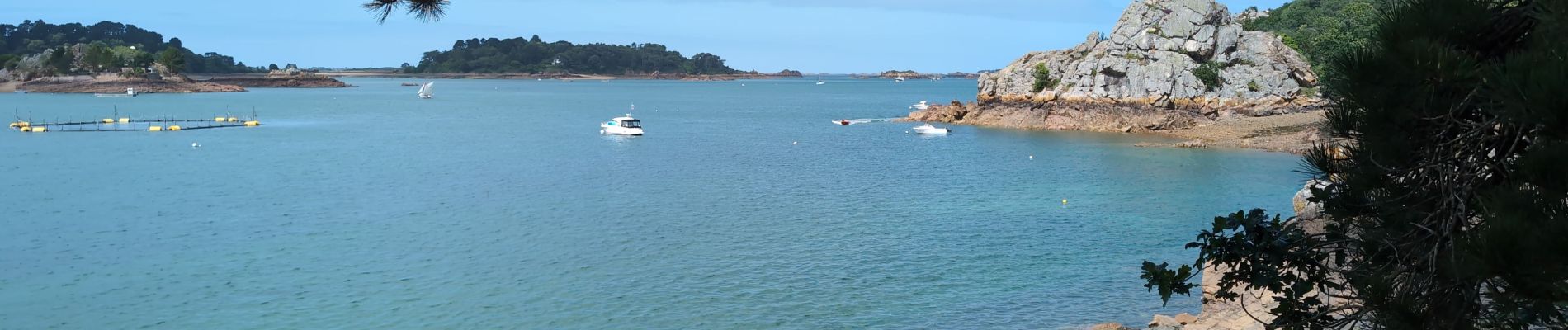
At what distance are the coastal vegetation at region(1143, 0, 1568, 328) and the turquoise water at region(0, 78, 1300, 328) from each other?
10960mm

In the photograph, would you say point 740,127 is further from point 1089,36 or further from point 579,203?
point 579,203

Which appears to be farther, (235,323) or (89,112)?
(89,112)

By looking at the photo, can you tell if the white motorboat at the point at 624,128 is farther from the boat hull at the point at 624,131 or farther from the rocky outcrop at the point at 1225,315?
the rocky outcrop at the point at 1225,315

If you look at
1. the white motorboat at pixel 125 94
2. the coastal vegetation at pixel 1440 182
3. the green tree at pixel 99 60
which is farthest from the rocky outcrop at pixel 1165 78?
the green tree at pixel 99 60

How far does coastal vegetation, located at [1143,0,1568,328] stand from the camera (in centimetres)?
566

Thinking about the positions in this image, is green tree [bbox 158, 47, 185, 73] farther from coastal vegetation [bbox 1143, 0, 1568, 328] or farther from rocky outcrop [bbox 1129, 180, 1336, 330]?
coastal vegetation [bbox 1143, 0, 1568, 328]

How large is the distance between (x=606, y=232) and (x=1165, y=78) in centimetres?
4680

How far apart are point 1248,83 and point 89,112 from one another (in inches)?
3542

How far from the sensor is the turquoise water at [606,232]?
1970 centimetres

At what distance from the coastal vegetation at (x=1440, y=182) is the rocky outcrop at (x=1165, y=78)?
59.5 metres

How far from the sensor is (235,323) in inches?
739

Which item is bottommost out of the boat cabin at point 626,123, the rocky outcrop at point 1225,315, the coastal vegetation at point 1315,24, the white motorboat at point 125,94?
the white motorboat at point 125,94

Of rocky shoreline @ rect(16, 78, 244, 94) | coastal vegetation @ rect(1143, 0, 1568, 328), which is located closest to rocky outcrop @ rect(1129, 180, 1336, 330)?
coastal vegetation @ rect(1143, 0, 1568, 328)

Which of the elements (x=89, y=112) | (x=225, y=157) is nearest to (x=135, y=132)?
(x=225, y=157)
